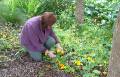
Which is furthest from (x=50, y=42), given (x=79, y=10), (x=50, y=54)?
(x=79, y=10)

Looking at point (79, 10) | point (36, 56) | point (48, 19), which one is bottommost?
point (36, 56)

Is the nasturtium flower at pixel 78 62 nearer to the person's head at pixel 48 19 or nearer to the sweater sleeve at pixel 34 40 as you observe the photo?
the sweater sleeve at pixel 34 40

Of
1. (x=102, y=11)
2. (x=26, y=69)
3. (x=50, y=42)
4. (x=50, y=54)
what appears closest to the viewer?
(x=26, y=69)

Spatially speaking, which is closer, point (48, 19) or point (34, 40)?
point (48, 19)

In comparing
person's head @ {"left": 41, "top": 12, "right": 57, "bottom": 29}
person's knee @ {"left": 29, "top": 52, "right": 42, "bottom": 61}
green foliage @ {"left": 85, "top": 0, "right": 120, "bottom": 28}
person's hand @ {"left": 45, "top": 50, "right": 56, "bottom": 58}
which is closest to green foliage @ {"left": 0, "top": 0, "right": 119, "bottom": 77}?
green foliage @ {"left": 85, "top": 0, "right": 120, "bottom": 28}

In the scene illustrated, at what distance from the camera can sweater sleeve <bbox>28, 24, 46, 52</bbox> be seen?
507cm

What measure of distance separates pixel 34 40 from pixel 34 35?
0.09 m

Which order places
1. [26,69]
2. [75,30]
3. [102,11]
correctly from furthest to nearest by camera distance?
[102,11] < [75,30] < [26,69]

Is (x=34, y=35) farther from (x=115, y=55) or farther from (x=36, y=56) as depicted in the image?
(x=115, y=55)

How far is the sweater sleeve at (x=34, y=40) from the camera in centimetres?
507

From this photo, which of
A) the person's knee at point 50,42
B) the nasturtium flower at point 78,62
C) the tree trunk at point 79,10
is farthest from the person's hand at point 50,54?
the tree trunk at point 79,10

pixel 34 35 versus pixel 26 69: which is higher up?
pixel 34 35

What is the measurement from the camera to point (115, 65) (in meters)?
3.32

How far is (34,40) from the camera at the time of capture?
512 centimetres
